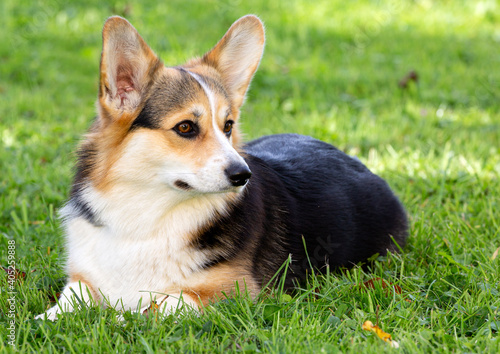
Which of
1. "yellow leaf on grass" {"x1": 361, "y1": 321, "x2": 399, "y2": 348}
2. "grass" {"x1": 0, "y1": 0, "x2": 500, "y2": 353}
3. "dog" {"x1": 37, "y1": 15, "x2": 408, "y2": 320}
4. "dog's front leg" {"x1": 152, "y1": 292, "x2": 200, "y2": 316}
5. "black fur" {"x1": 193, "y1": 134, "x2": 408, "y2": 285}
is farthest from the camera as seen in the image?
"black fur" {"x1": 193, "y1": 134, "x2": 408, "y2": 285}

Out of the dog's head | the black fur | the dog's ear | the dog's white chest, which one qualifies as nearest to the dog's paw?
the dog's white chest

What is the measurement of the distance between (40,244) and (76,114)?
10.8 feet

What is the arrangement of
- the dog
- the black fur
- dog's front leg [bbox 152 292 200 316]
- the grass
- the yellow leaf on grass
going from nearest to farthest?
the yellow leaf on grass, the grass, dog's front leg [bbox 152 292 200 316], the dog, the black fur

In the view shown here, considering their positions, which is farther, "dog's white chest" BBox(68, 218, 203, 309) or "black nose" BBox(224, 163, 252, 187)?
"dog's white chest" BBox(68, 218, 203, 309)

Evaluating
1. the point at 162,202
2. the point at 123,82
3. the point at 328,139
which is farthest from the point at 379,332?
the point at 328,139

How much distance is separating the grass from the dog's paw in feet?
0.17

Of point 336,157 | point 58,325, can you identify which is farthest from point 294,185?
point 58,325

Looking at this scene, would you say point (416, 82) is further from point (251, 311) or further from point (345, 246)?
point (251, 311)

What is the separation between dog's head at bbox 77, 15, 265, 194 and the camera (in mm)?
2676

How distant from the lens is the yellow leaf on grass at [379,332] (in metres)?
2.35

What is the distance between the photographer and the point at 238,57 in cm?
334

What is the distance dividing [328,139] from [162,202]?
3.04 metres

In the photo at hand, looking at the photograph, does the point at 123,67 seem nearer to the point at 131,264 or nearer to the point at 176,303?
the point at 131,264

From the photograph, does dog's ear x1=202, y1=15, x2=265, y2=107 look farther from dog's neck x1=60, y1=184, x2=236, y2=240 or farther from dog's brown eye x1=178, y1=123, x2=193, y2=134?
dog's neck x1=60, y1=184, x2=236, y2=240
